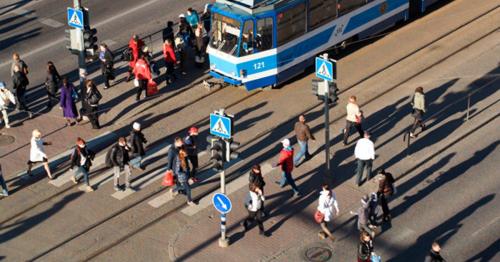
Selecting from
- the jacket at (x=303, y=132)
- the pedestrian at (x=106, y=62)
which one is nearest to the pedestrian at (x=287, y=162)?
the jacket at (x=303, y=132)

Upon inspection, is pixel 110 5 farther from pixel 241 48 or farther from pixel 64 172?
pixel 64 172

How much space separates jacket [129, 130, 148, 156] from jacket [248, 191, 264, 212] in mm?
4565

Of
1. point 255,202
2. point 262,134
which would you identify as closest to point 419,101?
point 262,134

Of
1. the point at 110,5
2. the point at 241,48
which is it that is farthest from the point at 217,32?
the point at 110,5

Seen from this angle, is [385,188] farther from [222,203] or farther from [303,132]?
[222,203]

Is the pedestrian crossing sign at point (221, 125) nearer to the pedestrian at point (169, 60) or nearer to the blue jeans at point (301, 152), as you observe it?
the blue jeans at point (301, 152)

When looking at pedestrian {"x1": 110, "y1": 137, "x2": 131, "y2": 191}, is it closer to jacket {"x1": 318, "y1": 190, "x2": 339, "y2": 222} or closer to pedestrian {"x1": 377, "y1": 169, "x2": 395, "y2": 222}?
jacket {"x1": 318, "y1": 190, "x2": 339, "y2": 222}

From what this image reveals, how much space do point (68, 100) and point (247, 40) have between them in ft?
18.9

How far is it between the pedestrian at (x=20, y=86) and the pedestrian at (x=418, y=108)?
11999mm

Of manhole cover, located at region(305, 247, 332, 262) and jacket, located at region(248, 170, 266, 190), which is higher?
jacket, located at region(248, 170, 266, 190)

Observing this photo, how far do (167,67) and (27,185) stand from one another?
7236 mm

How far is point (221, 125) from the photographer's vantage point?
25531mm

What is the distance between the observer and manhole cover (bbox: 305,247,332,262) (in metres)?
26.4

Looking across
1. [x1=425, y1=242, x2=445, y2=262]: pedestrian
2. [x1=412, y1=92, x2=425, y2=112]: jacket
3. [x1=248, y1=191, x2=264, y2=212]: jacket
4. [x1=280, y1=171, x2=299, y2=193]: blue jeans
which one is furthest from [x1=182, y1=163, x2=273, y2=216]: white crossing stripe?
[x1=425, y1=242, x2=445, y2=262]: pedestrian
